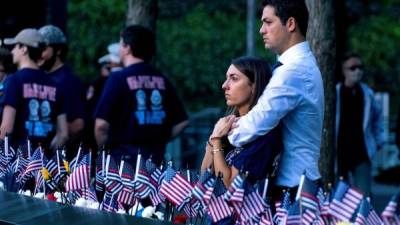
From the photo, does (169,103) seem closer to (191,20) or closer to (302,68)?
(302,68)

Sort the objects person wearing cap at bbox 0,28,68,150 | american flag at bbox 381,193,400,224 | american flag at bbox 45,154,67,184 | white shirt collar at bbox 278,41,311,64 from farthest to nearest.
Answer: person wearing cap at bbox 0,28,68,150 → american flag at bbox 45,154,67,184 → white shirt collar at bbox 278,41,311,64 → american flag at bbox 381,193,400,224

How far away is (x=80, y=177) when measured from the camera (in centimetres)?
675

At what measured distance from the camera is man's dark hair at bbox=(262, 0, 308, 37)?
6406mm

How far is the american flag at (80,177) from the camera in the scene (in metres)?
6.74

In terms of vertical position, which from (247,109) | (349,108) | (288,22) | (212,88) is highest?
(288,22)

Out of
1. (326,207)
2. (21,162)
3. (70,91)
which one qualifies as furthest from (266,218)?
(70,91)

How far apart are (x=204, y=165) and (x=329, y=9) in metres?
3.43

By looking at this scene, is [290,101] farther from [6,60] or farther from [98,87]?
[98,87]

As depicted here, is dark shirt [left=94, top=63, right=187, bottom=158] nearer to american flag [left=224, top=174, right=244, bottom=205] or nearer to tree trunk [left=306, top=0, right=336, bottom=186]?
tree trunk [left=306, top=0, right=336, bottom=186]

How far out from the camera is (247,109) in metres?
6.45

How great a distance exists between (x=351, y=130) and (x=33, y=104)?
414cm

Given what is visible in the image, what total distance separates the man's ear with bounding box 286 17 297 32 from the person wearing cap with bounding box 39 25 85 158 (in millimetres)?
3716

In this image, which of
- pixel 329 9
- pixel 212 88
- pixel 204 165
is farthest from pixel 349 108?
pixel 212 88

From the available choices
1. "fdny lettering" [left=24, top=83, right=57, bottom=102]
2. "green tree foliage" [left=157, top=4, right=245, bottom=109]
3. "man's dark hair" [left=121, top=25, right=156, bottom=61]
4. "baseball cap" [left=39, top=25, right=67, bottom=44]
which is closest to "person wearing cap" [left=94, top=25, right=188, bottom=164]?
"man's dark hair" [left=121, top=25, right=156, bottom=61]
